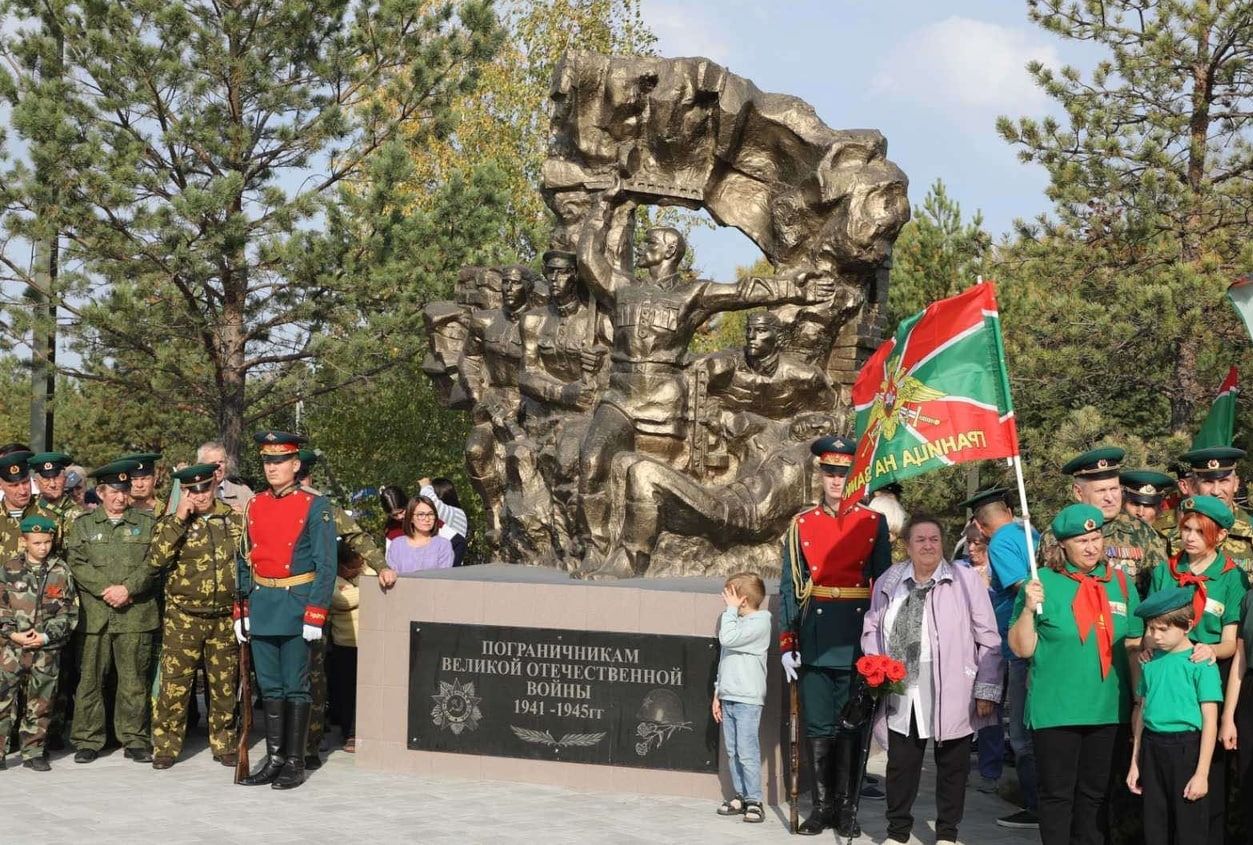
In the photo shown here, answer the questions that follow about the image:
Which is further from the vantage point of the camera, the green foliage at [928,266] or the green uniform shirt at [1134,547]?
the green foliage at [928,266]

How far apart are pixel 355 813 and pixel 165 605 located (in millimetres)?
2158

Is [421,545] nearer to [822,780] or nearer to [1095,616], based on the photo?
[822,780]

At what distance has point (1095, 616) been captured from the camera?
20.3 feet

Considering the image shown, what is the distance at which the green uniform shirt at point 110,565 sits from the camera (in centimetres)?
909

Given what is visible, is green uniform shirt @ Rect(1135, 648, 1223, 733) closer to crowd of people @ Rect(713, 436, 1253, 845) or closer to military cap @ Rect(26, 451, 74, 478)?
crowd of people @ Rect(713, 436, 1253, 845)

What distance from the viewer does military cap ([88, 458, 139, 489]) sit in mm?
9148

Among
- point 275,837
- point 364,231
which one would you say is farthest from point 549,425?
point 364,231

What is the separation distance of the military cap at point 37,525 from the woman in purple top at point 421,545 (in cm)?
194

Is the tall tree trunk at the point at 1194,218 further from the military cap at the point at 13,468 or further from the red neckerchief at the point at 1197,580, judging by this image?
the military cap at the point at 13,468

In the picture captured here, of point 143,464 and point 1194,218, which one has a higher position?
point 1194,218

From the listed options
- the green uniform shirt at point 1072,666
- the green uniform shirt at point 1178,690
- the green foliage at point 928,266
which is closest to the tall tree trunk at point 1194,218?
the green foliage at point 928,266

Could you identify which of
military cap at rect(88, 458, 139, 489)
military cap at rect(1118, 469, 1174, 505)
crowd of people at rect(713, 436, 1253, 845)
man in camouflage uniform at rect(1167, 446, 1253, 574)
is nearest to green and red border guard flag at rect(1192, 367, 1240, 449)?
crowd of people at rect(713, 436, 1253, 845)

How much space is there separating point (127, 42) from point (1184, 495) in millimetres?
11218

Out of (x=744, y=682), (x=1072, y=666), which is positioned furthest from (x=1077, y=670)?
(x=744, y=682)
